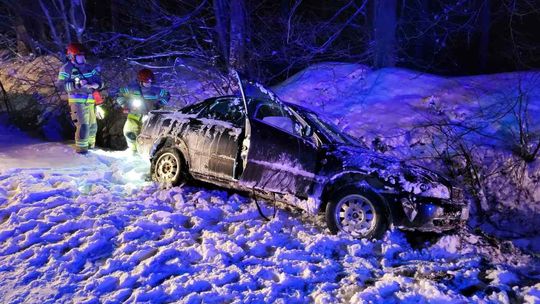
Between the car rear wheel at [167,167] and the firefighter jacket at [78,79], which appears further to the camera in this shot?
the firefighter jacket at [78,79]

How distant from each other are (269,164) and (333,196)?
874mm

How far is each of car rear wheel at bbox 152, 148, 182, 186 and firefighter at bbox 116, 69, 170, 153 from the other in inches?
70.3

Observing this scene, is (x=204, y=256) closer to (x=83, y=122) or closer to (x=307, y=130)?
(x=307, y=130)

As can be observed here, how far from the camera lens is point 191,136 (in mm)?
6418

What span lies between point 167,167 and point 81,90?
253 centimetres

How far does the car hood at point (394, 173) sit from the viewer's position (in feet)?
16.4

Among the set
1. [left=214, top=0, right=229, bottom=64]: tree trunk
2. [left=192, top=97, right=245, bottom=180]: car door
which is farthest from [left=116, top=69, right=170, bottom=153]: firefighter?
[left=214, top=0, right=229, bottom=64]: tree trunk

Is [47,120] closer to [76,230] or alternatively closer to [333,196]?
[76,230]

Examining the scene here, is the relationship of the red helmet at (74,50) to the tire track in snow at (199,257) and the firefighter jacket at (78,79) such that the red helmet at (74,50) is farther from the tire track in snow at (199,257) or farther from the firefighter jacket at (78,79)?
the tire track in snow at (199,257)

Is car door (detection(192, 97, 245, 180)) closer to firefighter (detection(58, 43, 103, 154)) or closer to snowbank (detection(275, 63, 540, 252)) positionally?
firefighter (detection(58, 43, 103, 154))

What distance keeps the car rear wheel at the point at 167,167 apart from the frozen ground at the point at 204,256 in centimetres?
27

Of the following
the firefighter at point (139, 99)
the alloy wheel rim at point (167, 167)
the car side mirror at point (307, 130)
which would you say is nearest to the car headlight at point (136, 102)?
the firefighter at point (139, 99)

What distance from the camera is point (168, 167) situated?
21.6ft

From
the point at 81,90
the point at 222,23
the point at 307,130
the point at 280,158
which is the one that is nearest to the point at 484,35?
the point at 222,23
